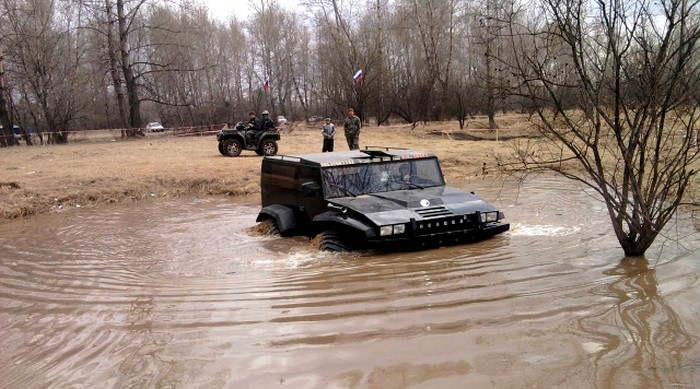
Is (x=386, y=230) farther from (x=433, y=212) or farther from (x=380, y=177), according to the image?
(x=380, y=177)

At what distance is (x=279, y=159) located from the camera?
934cm

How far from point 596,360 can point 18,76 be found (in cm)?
3851

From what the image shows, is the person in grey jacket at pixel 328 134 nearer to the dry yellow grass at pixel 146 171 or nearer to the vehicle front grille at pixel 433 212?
the dry yellow grass at pixel 146 171

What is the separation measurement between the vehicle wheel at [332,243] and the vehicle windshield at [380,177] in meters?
0.67

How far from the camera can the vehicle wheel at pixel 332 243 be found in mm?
7199

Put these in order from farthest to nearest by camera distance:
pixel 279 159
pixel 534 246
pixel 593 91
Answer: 1. pixel 279 159
2. pixel 534 246
3. pixel 593 91

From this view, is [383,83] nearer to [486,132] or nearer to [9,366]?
[486,132]


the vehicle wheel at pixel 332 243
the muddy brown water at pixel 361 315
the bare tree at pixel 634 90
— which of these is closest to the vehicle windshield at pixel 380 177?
the vehicle wheel at pixel 332 243

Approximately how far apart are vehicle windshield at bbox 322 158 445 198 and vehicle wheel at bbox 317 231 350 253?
0.67 metres

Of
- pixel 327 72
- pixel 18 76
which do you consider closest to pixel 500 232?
pixel 18 76

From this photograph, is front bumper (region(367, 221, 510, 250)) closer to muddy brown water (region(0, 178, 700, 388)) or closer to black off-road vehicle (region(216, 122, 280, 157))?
muddy brown water (region(0, 178, 700, 388))

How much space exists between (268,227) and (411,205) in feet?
9.07

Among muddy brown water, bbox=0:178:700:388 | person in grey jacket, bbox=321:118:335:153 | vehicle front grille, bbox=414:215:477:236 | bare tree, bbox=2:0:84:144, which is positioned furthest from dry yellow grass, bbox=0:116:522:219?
bare tree, bbox=2:0:84:144

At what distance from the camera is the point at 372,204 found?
734cm
